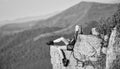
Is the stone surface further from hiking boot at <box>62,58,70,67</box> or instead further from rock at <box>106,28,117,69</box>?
rock at <box>106,28,117,69</box>

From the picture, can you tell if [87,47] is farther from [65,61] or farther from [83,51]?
[65,61]

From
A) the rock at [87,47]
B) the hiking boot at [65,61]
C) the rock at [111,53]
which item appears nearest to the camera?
the rock at [111,53]

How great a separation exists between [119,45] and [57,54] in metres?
5.61

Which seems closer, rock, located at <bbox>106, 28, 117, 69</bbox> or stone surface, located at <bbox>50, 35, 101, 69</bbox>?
rock, located at <bbox>106, 28, 117, 69</bbox>

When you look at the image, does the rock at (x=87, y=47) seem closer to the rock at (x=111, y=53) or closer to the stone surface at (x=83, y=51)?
the stone surface at (x=83, y=51)

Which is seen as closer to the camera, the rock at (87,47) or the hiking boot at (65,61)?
the rock at (87,47)

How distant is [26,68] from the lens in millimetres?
37188

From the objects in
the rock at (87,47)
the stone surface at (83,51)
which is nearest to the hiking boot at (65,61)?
the stone surface at (83,51)

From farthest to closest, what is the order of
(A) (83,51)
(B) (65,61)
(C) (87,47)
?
(B) (65,61) → (A) (83,51) → (C) (87,47)

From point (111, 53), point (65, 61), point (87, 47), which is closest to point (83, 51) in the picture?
point (87, 47)

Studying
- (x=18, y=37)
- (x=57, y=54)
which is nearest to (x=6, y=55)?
(x=18, y=37)

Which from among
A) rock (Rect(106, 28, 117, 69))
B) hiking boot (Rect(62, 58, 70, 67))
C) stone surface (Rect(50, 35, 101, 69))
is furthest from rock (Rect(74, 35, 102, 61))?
hiking boot (Rect(62, 58, 70, 67))

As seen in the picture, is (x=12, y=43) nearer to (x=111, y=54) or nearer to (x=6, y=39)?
(x=6, y=39)

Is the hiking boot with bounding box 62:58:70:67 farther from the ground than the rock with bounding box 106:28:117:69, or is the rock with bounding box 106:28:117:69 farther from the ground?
the rock with bounding box 106:28:117:69
